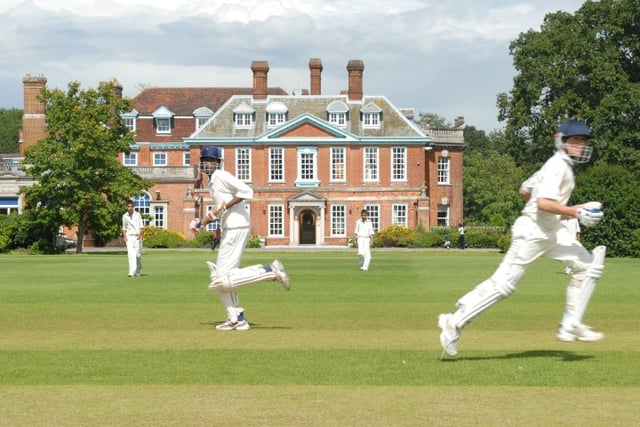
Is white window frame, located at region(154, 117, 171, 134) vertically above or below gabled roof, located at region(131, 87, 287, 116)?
below

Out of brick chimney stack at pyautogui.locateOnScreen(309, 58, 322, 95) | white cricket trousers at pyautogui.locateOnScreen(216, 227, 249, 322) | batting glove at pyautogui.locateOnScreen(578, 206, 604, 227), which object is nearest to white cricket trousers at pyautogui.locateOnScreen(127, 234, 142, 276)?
white cricket trousers at pyautogui.locateOnScreen(216, 227, 249, 322)

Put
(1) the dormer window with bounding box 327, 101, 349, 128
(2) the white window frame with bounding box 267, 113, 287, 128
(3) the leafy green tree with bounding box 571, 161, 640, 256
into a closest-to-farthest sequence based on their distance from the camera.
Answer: (3) the leafy green tree with bounding box 571, 161, 640, 256 → (1) the dormer window with bounding box 327, 101, 349, 128 → (2) the white window frame with bounding box 267, 113, 287, 128

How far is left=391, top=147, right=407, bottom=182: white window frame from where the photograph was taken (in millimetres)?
76062

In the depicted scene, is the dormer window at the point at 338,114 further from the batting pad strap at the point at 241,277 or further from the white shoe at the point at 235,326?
the batting pad strap at the point at 241,277

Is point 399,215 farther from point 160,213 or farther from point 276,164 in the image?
point 160,213

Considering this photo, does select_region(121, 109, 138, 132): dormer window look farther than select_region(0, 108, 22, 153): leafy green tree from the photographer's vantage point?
No

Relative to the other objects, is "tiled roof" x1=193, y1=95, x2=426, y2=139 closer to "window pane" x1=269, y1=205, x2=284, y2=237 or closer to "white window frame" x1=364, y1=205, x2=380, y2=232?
"white window frame" x1=364, y1=205, x2=380, y2=232

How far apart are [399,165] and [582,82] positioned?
16.8m

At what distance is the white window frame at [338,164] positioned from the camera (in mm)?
75875

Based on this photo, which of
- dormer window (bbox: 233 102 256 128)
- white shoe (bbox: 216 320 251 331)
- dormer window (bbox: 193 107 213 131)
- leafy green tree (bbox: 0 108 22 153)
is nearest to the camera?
white shoe (bbox: 216 320 251 331)

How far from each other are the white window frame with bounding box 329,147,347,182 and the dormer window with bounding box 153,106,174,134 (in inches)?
556

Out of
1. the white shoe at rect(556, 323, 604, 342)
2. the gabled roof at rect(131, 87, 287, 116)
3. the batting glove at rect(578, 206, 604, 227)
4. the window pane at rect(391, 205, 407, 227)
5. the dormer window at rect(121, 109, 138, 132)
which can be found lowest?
the white shoe at rect(556, 323, 604, 342)

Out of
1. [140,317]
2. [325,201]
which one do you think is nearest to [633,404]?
[140,317]

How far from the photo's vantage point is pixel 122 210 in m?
55.9
